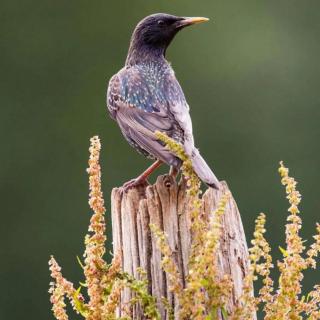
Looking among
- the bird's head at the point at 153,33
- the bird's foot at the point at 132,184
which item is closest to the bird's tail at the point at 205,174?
the bird's foot at the point at 132,184

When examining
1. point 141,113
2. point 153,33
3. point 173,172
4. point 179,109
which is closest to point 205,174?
point 173,172

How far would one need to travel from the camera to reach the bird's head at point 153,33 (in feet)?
18.6

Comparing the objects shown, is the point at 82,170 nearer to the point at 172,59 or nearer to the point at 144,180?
the point at 172,59

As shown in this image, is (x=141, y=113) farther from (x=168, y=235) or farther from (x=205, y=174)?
(x=168, y=235)

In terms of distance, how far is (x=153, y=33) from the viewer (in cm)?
568

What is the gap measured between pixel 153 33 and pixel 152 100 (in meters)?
0.70

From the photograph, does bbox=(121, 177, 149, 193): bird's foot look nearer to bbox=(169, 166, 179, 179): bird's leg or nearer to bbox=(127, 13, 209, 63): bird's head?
bbox=(169, 166, 179, 179): bird's leg

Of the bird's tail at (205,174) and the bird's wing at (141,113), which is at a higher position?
the bird's wing at (141,113)

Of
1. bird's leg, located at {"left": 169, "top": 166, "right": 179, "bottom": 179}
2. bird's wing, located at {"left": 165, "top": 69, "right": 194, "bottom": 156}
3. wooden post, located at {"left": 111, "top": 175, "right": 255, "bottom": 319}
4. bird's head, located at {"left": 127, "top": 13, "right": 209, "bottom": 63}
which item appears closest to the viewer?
wooden post, located at {"left": 111, "top": 175, "right": 255, "bottom": 319}

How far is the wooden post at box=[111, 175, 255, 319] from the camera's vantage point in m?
3.52

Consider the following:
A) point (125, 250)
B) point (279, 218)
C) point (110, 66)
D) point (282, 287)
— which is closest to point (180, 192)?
point (125, 250)

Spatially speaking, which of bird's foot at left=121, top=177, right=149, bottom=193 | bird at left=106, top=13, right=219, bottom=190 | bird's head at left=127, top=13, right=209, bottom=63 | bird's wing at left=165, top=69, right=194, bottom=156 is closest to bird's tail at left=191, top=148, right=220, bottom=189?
bird at left=106, top=13, right=219, bottom=190

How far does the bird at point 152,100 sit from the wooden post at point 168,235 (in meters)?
0.27

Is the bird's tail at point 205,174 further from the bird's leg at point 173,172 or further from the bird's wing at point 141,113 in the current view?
the bird's wing at point 141,113
